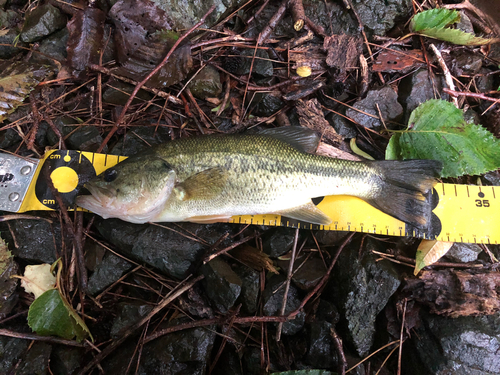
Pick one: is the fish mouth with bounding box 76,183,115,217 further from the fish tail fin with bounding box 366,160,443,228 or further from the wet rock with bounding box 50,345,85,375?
the fish tail fin with bounding box 366,160,443,228

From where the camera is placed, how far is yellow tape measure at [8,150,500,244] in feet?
9.70

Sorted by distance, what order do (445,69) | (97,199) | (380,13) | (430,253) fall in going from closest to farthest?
(97,199)
(430,253)
(445,69)
(380,13)

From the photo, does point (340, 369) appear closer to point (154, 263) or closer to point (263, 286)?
point (263, 286)

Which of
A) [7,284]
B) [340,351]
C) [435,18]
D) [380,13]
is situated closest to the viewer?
[340,351]

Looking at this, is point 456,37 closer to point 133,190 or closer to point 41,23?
point 133,190

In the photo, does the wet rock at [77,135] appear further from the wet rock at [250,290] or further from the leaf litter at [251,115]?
the wet rock at [250,290]

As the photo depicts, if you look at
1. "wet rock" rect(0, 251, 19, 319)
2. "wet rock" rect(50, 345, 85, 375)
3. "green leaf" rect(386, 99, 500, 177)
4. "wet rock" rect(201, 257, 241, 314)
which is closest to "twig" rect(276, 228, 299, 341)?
"wet rock" rect(201, 257, 241, 314)

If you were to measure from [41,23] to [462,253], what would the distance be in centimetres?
585

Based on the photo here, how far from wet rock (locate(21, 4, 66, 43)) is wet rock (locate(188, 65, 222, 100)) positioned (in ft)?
6.44

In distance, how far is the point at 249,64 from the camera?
11.3 ft

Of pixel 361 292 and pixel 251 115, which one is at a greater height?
pixel 251 115

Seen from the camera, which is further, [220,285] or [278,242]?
[278,242]

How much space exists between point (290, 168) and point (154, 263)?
1778 millimetres

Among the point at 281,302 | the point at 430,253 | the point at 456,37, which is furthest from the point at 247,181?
the point at 456,37
